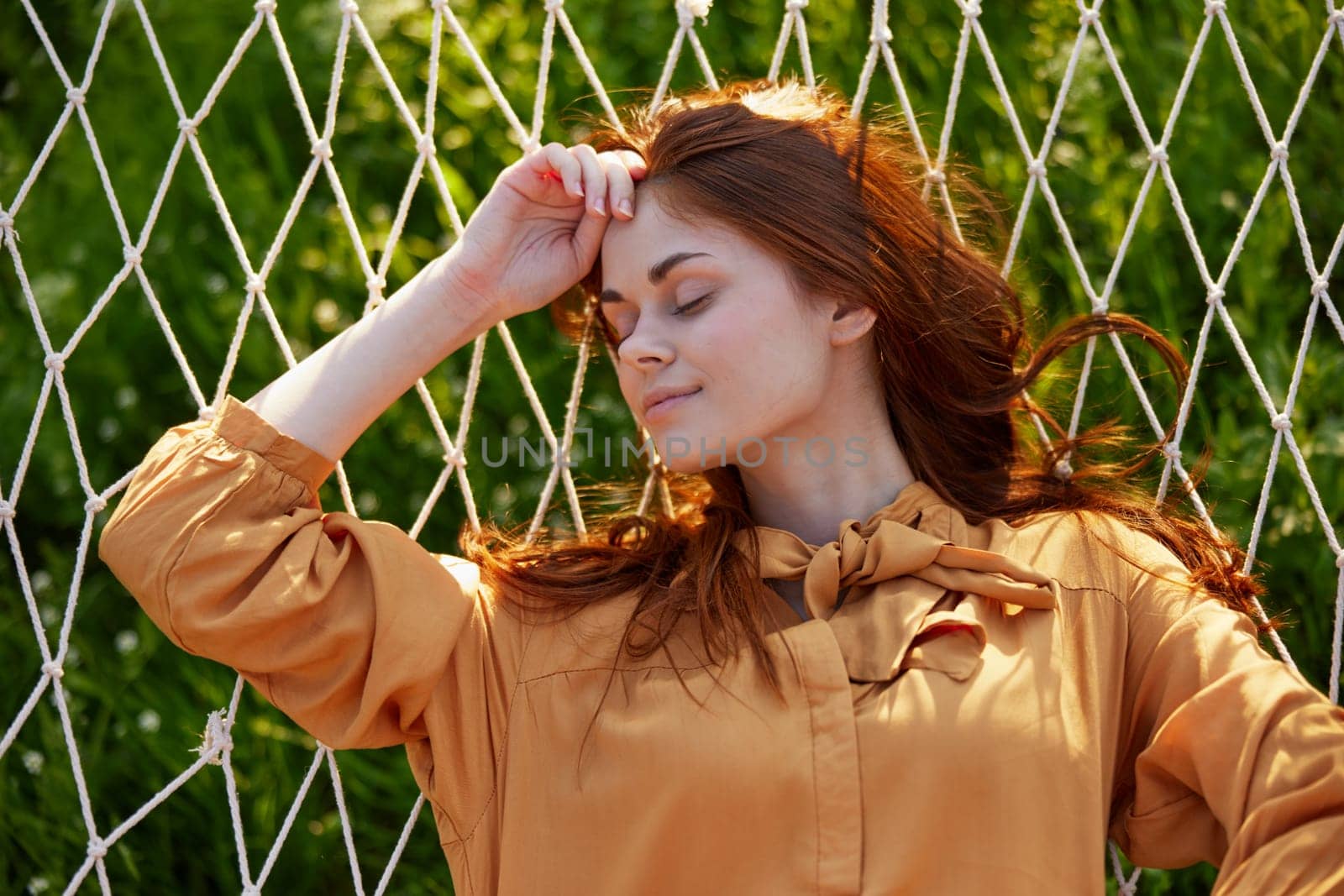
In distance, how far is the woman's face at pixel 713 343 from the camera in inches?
50.8

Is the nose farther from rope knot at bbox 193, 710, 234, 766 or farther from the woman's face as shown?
rope knot at bbox 193, 710, 234, 766

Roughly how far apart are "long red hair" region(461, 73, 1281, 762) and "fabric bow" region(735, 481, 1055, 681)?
44 mm

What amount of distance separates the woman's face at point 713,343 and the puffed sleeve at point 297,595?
251 millimetres

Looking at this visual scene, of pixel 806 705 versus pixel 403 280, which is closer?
pixel 806 705

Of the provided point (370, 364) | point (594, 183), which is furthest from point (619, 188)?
point (370, 364)

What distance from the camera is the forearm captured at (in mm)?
1318

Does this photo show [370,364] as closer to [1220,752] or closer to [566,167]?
[566,167]

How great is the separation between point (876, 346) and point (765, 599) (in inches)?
11.3

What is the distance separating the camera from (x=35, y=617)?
1497 millimetres

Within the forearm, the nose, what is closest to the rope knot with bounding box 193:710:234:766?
the forearm

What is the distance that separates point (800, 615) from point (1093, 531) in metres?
0.28

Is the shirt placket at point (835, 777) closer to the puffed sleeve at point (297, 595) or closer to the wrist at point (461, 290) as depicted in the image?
the puffed sleeve at point (297, 595)

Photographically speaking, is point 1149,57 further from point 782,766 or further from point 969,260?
point 782,766

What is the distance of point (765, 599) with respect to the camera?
4.31 ft
